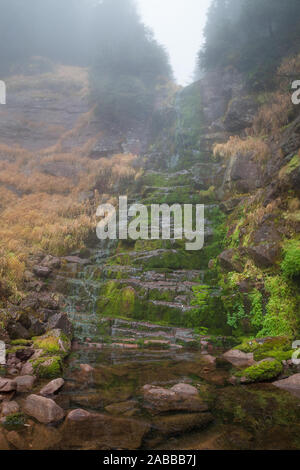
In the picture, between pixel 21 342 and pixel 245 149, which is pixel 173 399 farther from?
pixel 245 149

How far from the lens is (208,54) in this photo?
22078mm

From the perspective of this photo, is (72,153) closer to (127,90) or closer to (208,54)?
(127,90)

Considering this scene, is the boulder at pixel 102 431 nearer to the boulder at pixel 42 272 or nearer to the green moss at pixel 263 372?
the green moss at pixel 263 372

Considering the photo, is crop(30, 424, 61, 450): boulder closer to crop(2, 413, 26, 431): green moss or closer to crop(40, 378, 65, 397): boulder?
crop(2, 413, 26, 431): green moss

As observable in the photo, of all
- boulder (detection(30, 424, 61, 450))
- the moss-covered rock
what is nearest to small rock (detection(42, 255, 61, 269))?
the moss-covered rock

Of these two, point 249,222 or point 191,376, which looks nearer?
point 191,376

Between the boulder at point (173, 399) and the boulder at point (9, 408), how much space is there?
1.65 metres

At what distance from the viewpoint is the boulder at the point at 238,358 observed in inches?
214

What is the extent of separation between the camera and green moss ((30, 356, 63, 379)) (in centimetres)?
488

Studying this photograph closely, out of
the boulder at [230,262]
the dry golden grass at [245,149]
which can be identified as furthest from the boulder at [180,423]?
the dry golden grass at [245,149]

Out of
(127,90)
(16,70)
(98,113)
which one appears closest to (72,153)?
(98,113)

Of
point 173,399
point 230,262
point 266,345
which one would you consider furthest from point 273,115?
point 173,399

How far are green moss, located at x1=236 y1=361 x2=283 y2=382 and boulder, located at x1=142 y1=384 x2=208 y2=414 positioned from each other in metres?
1.05
